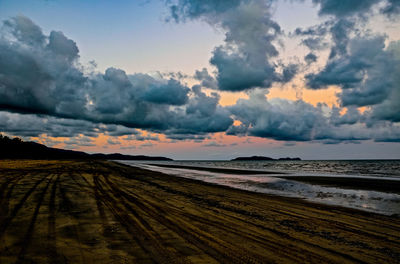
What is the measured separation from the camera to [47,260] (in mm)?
5109

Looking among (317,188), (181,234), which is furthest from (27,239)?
(317,188)

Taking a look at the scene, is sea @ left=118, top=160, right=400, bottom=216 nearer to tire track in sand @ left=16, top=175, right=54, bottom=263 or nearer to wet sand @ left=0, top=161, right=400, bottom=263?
wet sand @ left=0, top=161, right=400, bottom=263

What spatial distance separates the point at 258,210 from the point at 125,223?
650 cm

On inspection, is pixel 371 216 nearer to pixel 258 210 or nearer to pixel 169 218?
pixel 258 210

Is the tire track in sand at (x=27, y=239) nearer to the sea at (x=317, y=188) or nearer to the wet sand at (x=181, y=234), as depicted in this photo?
the wet sand at (x=181, y=234)

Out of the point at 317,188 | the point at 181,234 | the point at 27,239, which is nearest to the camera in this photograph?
the point at 27,239

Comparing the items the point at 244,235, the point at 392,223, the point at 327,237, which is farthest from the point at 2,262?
the point at 392,223

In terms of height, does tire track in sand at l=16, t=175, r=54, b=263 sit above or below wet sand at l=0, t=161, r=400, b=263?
above

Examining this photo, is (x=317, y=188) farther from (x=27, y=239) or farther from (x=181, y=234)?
(x=27, y=239)

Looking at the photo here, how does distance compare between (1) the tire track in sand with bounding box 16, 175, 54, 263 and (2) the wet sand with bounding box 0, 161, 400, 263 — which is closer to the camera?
(1) the tire track in sand with bounding box 16, 175, 54, 263

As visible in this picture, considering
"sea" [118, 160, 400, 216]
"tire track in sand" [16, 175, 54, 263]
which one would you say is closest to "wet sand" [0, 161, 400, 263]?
"tire track in sand" [16, 175, 54, 263]

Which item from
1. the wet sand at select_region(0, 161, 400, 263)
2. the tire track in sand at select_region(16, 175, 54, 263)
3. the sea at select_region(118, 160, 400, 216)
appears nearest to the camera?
the tire track in sand at select_region(16, 175, 54, 263)

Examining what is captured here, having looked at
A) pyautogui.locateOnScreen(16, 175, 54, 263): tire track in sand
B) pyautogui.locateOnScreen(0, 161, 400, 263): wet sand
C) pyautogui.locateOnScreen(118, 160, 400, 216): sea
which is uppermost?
pyautogui.locateOnScreen(16, 175, 54, 263): tire track in sand

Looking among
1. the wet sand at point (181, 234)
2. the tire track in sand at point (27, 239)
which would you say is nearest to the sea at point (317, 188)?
the wet sand at point (181, 234)
